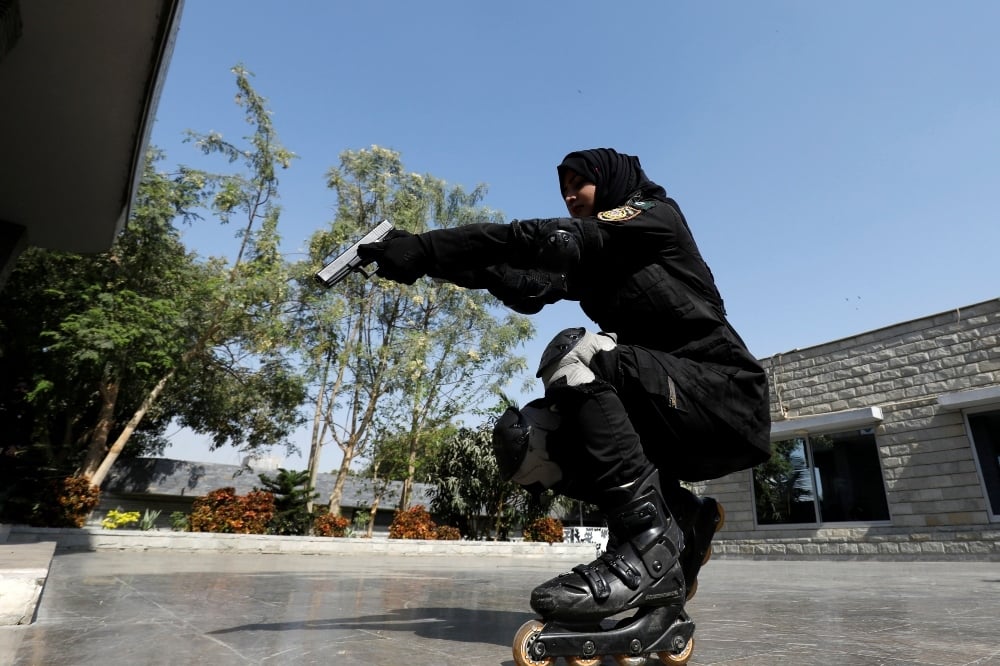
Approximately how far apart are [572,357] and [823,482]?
34.2 ft

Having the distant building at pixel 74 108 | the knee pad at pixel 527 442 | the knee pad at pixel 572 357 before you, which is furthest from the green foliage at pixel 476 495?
the knee pad at pixel 572 357

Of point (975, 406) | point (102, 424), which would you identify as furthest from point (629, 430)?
point (102, 424)

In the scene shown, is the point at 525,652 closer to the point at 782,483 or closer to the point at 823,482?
the point at 823,482

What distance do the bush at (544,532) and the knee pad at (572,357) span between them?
42.1ft

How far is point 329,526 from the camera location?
11.2 meters

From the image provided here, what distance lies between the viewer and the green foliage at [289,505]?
1128 cm

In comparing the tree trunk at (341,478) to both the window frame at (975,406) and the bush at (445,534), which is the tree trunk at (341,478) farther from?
the window frame at (975,406)

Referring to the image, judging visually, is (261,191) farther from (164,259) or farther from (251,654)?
(251,654)

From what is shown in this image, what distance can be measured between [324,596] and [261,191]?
47.4 ft

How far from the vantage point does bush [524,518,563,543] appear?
13125mm

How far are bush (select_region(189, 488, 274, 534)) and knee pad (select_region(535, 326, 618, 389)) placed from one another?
36.2 ft

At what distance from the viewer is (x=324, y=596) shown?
98.0 inches

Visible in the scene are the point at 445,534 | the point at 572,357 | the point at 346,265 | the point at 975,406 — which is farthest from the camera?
the point at 445,534

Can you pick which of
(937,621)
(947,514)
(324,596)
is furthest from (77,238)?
(947,514)
